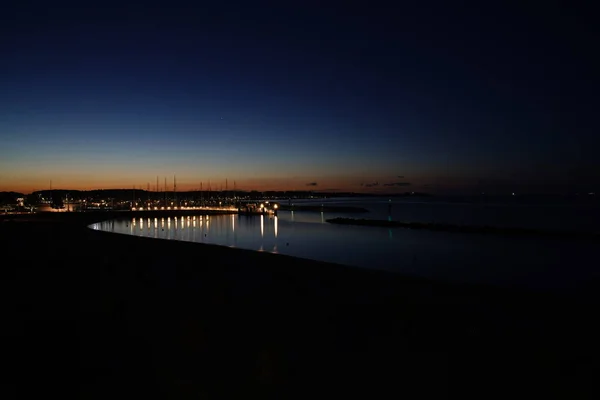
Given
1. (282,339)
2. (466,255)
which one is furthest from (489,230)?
(282,339)

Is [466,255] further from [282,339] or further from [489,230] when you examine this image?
[282,339]

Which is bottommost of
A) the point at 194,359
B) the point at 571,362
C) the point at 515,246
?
the point at 515,246

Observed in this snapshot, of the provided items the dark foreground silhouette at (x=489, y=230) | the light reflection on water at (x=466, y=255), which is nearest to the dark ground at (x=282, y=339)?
the light reflection on water at (x=466, y=255)

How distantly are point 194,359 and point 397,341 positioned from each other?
3294 millimetres

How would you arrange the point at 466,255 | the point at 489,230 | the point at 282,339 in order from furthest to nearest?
the point at 489,230 < the point at 466,255 < the point at 282,339

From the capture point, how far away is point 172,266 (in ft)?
43.1

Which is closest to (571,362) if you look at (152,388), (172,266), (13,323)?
(152,388)

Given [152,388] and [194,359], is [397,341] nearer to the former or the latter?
[194,359]

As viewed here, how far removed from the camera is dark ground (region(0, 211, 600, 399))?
479 cm

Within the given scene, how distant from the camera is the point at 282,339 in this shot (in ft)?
20.8

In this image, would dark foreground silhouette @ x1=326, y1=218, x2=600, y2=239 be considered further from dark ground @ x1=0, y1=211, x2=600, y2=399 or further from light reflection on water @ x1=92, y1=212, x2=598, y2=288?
dark ground @ x1=0, y1=211, x2=600, y2=399

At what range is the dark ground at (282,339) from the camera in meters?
4.79

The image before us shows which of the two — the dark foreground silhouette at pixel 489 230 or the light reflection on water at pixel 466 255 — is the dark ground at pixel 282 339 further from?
the dark foreground silhouette at pixel 489 230

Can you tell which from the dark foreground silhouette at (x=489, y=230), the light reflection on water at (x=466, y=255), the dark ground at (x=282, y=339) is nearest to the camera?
the dark ground at (x=282, y=339)
